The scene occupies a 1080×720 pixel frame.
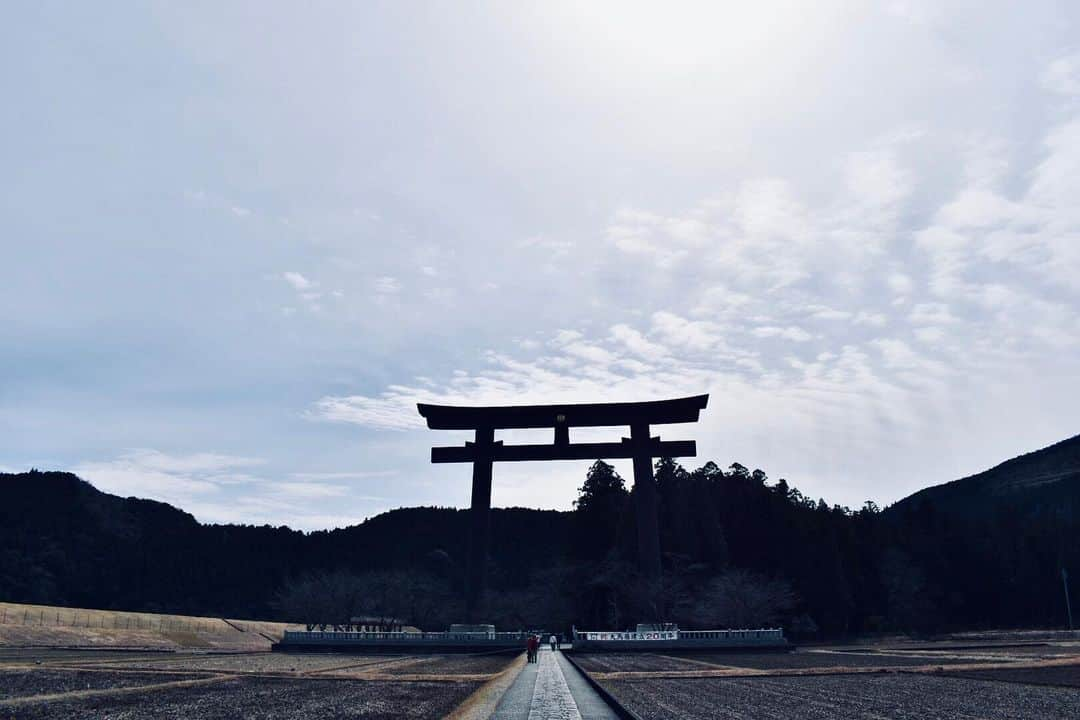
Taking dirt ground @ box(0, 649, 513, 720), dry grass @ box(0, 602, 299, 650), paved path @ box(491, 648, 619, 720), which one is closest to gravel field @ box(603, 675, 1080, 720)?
paved path @ box(491, 648, 619, 720)

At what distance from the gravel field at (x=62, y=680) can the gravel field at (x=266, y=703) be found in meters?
1.97

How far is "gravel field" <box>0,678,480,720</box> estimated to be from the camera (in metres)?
16.2

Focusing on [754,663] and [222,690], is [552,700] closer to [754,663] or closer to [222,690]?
[222,690]

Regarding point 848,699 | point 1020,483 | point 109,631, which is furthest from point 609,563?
point 1020,483

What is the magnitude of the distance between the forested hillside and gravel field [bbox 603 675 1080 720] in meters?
30.9

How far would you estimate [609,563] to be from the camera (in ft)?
215

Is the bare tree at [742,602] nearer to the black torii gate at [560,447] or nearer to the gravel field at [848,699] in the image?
the black torii gate at [560,447]

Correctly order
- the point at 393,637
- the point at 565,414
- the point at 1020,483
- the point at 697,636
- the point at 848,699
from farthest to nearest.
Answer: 1. the point at 1020,483
2. the point at 565,414
3. the point at 697,636
4. the point at 393,637
5. the point at 848,699

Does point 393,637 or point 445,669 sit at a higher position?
point 393,637

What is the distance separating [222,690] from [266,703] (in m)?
3.54

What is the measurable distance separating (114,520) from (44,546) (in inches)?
549

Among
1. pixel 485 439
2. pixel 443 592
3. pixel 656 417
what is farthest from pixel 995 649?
pixel 443 592

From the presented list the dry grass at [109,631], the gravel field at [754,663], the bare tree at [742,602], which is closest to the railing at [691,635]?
the gravel field at [754,663]

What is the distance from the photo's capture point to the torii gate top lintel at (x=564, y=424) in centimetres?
5316
